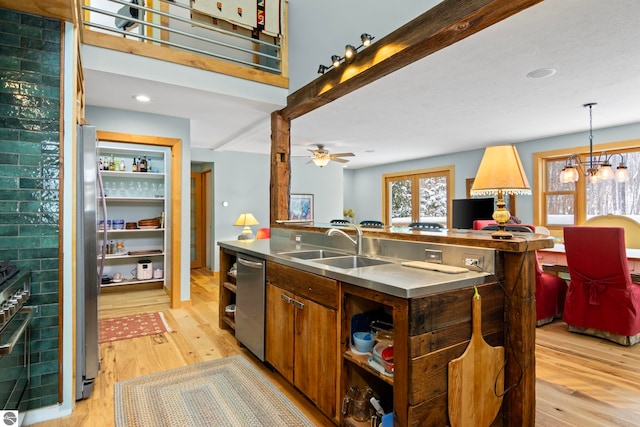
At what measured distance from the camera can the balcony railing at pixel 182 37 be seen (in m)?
2.98

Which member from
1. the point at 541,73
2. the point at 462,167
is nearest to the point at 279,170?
the point at 541,73

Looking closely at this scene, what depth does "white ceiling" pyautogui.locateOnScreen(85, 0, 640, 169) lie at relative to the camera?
234 centimetres

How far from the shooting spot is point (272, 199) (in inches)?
156

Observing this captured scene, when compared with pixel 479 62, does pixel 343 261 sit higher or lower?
lower

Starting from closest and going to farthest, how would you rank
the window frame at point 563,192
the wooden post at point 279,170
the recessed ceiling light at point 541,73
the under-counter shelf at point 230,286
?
1. the recessed ceiling light at point 541,73
2. the under-counter shelf at point 230,286
3. the wooden post at point 279,170
4. the window frame at point 563,192

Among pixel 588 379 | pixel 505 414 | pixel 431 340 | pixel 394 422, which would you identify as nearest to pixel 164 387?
pixel 394 422

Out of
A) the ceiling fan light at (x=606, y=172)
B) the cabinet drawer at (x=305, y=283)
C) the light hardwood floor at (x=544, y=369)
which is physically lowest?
the light hardwood floor at (x=544, y=369)

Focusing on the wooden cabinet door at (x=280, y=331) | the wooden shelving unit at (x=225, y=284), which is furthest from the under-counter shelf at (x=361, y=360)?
the wooden shelving unit at (x=225, y=284)

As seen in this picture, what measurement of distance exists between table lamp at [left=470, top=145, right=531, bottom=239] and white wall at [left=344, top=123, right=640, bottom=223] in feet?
14.6

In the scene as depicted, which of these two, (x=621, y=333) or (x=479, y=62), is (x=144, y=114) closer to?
(x=479, y=62)

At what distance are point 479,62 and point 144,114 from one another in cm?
366

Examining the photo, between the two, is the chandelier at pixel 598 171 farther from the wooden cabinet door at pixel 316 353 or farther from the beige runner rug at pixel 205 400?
the beige runner rug at pixel 205 400

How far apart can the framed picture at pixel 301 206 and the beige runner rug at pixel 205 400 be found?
5.41m

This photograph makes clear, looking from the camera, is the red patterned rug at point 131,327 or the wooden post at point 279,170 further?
the wooden post at point 279,170
